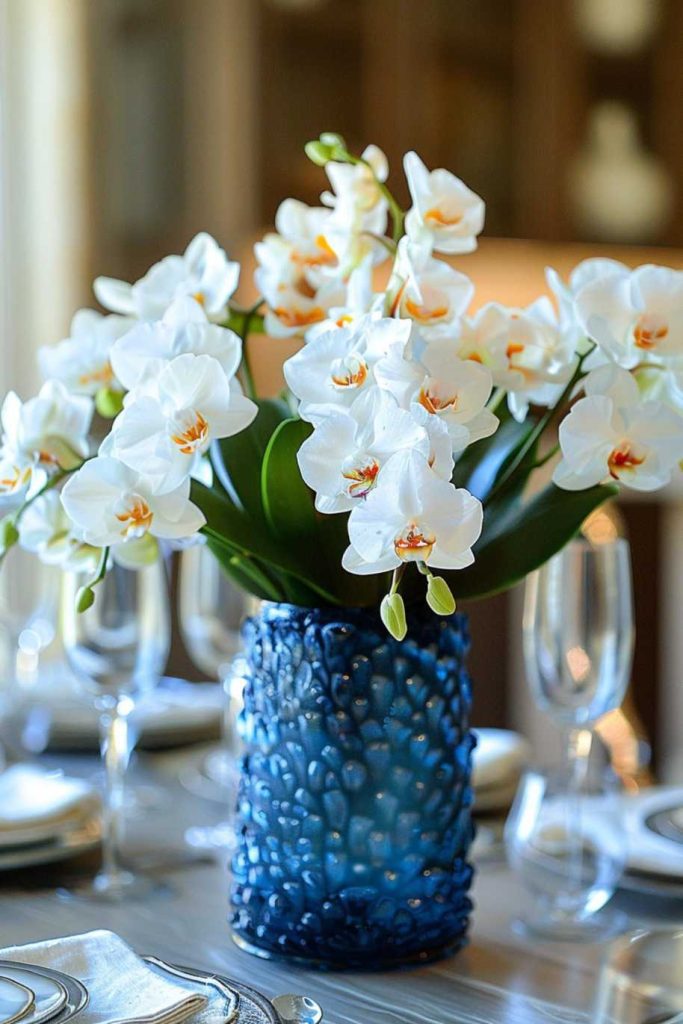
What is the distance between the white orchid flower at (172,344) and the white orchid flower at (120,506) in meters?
0.06

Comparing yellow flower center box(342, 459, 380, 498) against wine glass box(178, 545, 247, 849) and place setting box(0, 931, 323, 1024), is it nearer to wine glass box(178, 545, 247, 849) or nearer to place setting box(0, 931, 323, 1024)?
place setting box(0, 931, 323, 1024)

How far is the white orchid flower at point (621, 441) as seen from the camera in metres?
0.77

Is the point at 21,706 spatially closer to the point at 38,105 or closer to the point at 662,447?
the point at 662,447

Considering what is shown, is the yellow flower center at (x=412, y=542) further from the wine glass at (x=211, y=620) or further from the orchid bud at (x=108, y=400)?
the wine glass at (x=211, y=620)

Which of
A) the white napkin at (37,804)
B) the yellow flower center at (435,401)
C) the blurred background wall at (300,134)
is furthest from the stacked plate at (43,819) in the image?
the blurred background wall at (300,134)

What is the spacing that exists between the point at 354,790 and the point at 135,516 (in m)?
0.21

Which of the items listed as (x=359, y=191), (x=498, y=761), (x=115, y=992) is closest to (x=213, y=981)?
(x=115, y=992)

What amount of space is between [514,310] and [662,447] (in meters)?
0.13

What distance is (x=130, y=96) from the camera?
3.26 metres

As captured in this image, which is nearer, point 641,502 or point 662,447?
point 662,447

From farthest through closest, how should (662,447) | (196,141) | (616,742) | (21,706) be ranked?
(196,141), (616,742), (21,706), (662,447)

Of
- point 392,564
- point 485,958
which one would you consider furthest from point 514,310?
point 485,958

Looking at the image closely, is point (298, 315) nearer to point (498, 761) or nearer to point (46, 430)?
point (46, 430)

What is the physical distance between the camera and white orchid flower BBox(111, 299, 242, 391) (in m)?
0.77
